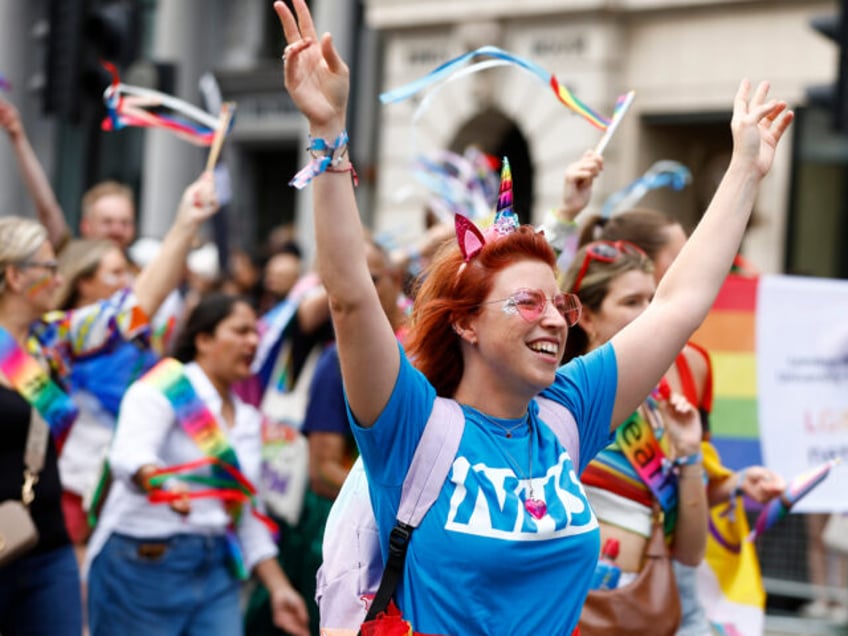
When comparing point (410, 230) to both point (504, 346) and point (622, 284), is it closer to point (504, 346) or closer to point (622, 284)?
point (622, 284)

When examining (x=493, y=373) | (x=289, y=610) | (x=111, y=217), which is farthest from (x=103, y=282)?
(x=493, y=373)

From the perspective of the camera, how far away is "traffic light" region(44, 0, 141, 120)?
8.88m

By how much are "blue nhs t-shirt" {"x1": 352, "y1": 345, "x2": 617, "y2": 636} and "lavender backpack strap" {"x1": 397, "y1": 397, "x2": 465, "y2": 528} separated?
0.04 feet

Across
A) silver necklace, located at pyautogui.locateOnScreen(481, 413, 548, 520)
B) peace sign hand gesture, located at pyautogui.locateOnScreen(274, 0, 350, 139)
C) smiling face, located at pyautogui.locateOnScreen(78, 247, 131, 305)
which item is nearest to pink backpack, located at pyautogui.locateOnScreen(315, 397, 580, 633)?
silver necklace, located at pyautogui.locateOnScreen(481, 413, 548, 520)

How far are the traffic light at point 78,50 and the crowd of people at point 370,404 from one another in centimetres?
172

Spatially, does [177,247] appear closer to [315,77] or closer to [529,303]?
[529,303]

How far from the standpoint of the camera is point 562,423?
3125 mm

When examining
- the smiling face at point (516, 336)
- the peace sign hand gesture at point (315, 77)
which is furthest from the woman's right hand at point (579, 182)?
the peace sign hand gesture at point (315, 77)

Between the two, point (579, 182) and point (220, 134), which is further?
point (220, 134)

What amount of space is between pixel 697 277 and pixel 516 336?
478 millimetres

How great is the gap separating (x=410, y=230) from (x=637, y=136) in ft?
9.48

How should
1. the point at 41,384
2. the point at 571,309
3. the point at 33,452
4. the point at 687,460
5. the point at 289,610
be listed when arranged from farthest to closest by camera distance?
the point at 289,610, the point at 41,384, the point at 33,452, the point at 687,460, the point at 571,309

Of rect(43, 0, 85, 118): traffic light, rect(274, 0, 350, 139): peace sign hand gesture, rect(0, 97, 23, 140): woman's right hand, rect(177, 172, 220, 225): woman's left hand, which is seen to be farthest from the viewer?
rect(43, 0, 85, 118): traffic light

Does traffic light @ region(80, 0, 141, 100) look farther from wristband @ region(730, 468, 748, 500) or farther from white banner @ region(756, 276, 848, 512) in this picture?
wristband @ region(730, 468, 748, 500)
